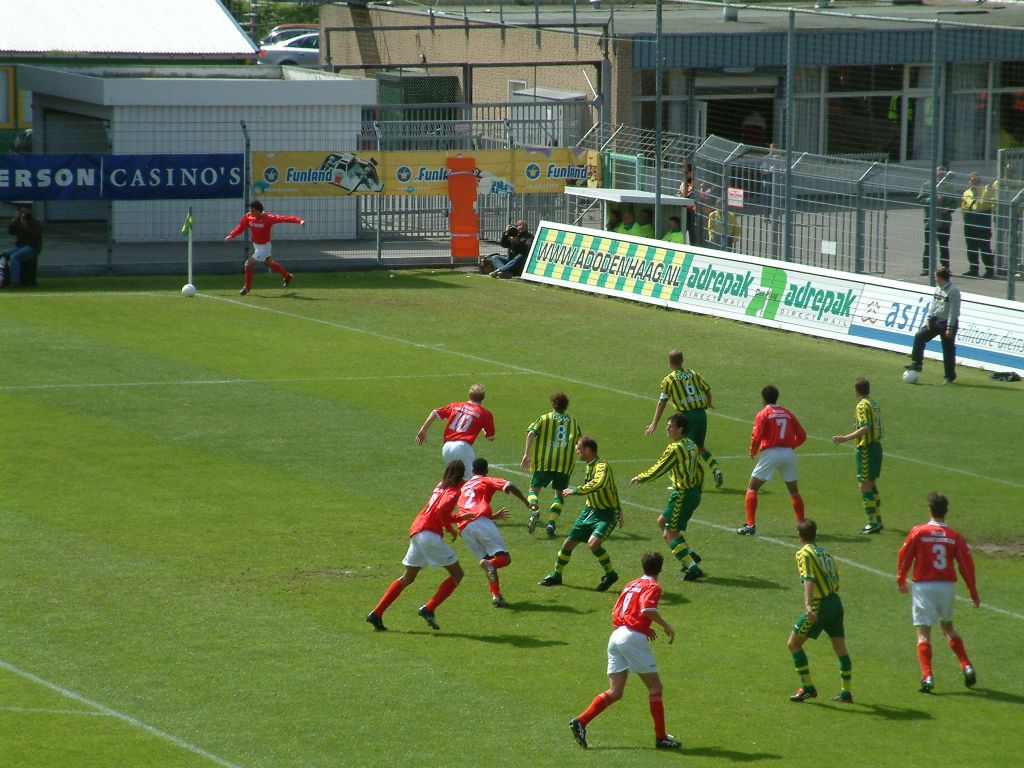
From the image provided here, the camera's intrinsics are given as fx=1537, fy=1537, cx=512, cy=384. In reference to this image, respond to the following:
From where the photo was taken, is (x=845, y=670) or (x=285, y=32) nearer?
(x=845, y=670)

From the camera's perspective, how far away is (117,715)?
38.9 feet

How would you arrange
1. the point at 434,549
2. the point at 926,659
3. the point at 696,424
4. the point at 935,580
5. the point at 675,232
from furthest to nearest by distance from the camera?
the point at 675,232
the point at 696,424
the point at 434,549
the point at 935,580
the point at 926,659

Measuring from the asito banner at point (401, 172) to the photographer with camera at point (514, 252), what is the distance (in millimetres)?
1776

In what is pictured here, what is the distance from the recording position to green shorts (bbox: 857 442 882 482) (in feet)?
56.6

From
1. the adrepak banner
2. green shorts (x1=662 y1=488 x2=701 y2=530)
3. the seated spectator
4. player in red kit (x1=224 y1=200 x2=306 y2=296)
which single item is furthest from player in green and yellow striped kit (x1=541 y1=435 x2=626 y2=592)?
the seated spectator

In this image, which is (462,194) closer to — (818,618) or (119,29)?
(119,29)

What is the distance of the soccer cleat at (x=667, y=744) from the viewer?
11.5 metres

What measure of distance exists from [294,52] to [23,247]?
103 ft

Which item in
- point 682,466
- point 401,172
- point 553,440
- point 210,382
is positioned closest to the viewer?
point 682,466

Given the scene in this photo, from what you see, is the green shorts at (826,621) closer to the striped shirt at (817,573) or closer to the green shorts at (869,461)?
the striped shirt at (817,573)

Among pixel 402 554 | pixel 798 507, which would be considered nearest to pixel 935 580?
pixel 798 507

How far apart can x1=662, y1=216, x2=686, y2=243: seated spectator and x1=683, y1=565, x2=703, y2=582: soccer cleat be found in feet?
60.5

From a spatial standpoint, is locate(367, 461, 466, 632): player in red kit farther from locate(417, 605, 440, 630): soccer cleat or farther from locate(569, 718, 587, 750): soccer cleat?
locate(569, 718, 587, 750): soccer cleat

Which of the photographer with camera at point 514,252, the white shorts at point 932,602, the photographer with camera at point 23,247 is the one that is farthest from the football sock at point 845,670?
the photographer with camera at point 23,247
